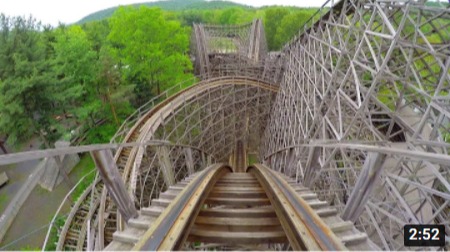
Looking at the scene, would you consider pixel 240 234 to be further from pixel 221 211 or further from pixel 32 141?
pixel 32 141

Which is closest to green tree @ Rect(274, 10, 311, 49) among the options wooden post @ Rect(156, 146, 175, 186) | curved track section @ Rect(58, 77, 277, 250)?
curved track section @ Rect(58, 77, 277, 250)

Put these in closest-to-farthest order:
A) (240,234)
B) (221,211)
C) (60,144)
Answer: (240,234)
(221,211)
(60,144)

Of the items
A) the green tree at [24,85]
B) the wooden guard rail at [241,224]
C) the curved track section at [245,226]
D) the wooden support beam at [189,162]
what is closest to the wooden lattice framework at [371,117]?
the curved track section at [245,226]

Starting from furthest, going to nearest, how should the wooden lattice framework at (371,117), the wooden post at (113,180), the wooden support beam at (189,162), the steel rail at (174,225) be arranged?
the wooden support beam at (189,162)
the wooden lattice framework at (371,117)
the wooden post at (113,180)
the steel rail at (174,225)

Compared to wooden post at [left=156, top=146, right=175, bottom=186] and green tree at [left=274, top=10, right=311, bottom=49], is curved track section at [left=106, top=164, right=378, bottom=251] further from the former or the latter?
green tree at [left=274, top=10, right=311, bottom=49]

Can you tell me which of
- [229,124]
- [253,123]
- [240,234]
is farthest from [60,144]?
[240,234]

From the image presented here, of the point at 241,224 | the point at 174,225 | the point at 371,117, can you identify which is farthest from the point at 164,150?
the point at 371,117

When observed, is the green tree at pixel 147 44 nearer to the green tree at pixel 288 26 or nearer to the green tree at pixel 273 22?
the green tree at pixel 288 26
